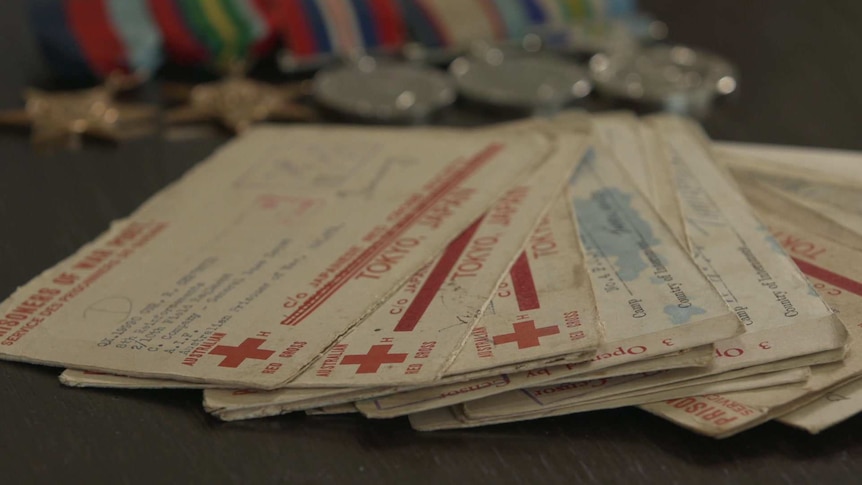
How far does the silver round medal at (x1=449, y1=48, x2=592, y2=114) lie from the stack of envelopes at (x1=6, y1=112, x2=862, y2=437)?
0.14 meters

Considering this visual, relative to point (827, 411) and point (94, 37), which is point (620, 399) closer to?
point (827, 411)

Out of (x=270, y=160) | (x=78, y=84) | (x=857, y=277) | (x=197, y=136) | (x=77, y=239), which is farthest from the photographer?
(x=78, y=84)

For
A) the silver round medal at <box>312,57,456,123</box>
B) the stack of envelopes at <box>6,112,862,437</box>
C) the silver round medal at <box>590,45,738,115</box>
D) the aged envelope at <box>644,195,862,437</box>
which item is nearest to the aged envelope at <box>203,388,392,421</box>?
the stack of envelopes at <box>6,112,862,437</box>

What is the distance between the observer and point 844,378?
0.61 meters

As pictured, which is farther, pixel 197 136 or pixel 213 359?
pixel 197 136

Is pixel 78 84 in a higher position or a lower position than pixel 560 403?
higher

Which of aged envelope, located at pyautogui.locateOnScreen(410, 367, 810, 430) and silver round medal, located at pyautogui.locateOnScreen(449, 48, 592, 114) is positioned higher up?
silver round medal, located at pyautogui.locateOnScreen(449, 48, 592, 114)

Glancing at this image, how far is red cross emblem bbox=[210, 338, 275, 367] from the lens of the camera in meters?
0.64

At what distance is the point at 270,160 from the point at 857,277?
54 cm

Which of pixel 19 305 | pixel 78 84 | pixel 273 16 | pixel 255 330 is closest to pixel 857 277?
pixel 255 330

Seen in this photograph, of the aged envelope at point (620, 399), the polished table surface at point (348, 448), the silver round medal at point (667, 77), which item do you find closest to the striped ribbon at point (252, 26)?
the silver round medal at point (667, 77)

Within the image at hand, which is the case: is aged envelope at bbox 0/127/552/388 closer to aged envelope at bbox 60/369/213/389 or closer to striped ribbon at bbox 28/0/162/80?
aged envelope at bbox 60/369/213/389

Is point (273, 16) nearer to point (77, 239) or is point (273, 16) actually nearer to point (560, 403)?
point (77, 239)

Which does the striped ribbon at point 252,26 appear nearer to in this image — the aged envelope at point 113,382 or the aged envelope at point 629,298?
the aged envelope at point 629,298
